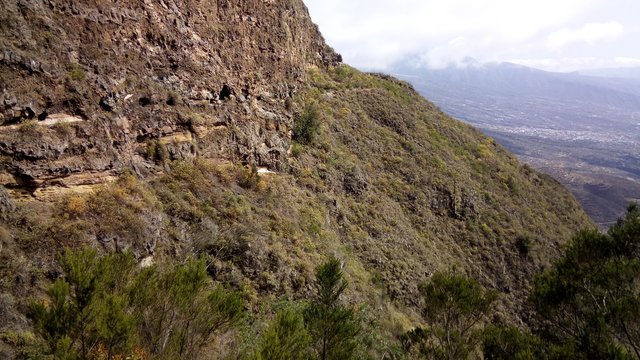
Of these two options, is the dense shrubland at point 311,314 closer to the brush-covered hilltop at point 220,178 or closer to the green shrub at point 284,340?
the green shrub at point 284,340

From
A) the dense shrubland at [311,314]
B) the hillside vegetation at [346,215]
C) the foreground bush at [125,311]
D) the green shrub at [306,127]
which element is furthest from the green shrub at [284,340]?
the green shrub at [306,127]

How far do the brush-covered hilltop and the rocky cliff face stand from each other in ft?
0.22

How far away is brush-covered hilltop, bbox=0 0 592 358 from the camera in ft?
39.1

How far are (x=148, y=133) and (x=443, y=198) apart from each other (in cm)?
2483

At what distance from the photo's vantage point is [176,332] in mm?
8859

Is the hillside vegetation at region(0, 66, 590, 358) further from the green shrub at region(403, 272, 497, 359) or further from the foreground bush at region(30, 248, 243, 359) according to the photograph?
the green shrub at region(403, 272, 497, 359)

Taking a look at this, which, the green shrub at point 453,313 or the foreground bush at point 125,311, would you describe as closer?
the foreground bush at point 125,311

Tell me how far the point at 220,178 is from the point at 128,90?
17.9 ft

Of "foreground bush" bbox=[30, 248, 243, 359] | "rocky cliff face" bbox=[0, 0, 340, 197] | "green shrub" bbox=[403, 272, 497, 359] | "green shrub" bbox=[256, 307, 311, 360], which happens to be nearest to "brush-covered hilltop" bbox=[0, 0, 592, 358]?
"rocky cliff face" bbox=[0, 0, 340, 197]

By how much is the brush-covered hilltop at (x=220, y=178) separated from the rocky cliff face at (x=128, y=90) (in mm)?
68

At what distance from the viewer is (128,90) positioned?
54.5 feet

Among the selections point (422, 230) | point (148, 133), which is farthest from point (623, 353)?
point (422, 230)

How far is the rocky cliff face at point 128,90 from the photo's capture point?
41.1 ft

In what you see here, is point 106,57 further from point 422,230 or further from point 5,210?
point 422,230
